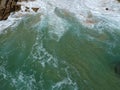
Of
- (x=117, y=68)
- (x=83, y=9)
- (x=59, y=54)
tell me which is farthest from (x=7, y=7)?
(x=117, y=68)

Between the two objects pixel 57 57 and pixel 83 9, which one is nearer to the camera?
pixel 57 57

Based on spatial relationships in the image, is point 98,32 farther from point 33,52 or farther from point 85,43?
point 33,52

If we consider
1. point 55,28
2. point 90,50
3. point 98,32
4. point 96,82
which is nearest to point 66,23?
point 55,28

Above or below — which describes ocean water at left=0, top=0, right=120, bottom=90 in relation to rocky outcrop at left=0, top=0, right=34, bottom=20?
below

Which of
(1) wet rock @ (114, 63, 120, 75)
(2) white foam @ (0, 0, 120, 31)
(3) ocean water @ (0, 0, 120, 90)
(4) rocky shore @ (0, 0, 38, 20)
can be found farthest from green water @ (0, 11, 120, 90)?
(4) rocky shore @ (0, 0, 38, 20)

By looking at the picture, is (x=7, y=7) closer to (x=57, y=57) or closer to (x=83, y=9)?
(x=83, y=9)

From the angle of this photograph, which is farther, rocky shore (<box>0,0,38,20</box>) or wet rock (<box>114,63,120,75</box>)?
rocky shore (<box>0,0,38,20</box>)

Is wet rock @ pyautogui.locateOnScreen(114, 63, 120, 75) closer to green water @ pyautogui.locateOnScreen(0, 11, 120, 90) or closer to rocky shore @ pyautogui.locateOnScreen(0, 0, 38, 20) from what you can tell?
green water @ pyautogui.locateOnScreen(0, 11, 120, 90)
